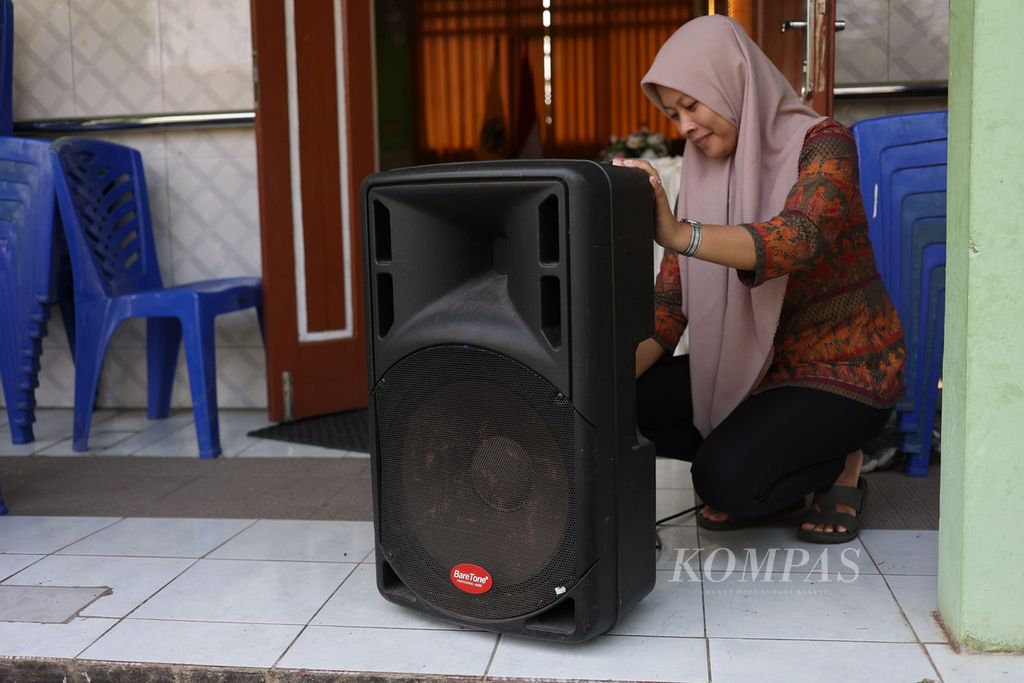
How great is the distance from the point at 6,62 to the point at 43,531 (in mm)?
1857

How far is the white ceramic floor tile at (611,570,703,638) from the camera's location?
1.68m

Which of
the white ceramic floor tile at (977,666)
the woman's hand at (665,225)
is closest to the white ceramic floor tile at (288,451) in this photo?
the woman's hand at (665,225)

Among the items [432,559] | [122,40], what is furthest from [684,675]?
[122,40]

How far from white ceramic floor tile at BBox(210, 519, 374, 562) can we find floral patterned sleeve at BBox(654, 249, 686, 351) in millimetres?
755

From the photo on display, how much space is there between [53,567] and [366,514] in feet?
2.19

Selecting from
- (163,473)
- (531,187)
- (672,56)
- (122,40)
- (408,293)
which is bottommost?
(163,473)

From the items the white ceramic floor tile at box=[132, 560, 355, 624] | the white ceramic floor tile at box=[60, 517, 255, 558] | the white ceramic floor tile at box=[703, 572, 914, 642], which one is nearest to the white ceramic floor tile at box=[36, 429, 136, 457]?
the white ceramic floor tile at box=[60, 517, 255, 558]

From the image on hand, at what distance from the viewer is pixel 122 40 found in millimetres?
3572

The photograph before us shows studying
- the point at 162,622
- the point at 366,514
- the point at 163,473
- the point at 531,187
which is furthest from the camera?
the point at 163,473

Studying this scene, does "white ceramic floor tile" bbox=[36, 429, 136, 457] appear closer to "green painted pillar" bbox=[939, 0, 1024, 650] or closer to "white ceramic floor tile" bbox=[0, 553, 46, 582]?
"white ceramic floor tile" bbox=[0, 553, 46, 582]

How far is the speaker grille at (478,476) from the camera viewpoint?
1509mm

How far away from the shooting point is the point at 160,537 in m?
2.25

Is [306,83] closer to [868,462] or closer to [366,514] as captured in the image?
[366,514]

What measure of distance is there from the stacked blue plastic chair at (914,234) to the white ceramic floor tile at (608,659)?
1237mm
